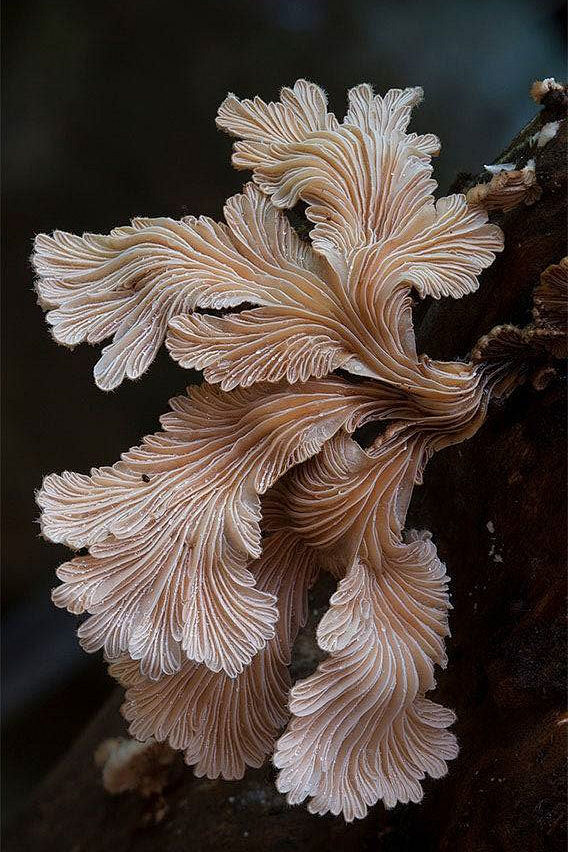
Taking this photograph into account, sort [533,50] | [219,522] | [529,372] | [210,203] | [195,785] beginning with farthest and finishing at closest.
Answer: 1. [210,203]
2. [533,50]
3. [195,785]
4. [529,372]
5. [219,522]

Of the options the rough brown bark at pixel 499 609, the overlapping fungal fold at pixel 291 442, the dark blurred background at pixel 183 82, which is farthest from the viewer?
the dark blurred background at pixel 183 82

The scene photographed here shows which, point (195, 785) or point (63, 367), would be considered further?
point (63, 367)

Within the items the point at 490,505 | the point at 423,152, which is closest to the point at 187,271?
the point at 423,152

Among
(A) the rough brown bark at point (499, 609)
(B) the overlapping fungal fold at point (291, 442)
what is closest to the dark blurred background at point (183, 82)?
(A) the rough brown bark at point (499, 609)

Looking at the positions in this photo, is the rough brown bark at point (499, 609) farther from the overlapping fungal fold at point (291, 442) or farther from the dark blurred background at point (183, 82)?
the dark blurred background at point (183, 82)

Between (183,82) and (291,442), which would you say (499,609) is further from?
(183,82)

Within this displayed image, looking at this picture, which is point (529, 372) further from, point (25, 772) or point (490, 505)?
point (25, 772)
